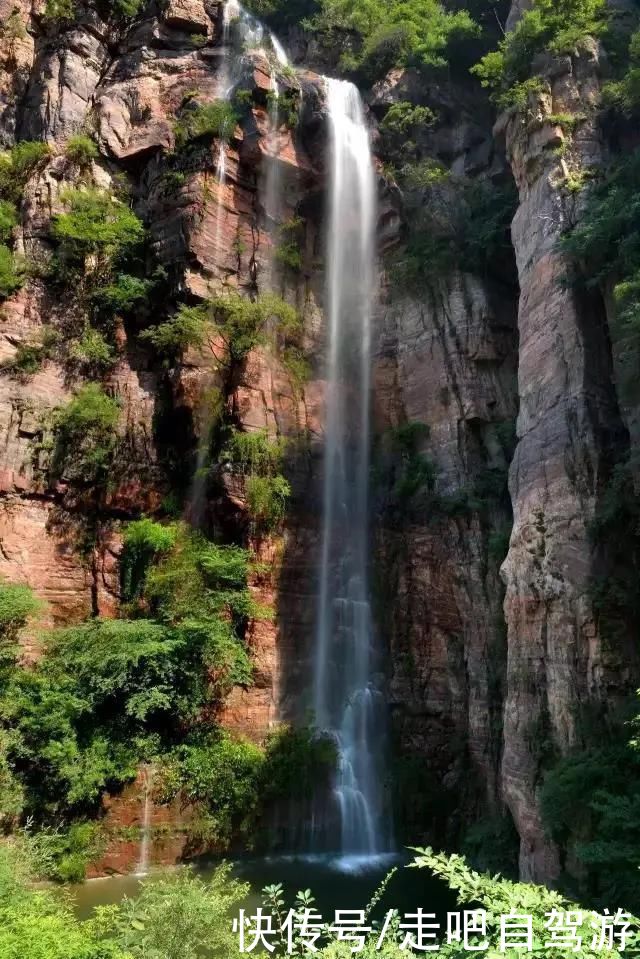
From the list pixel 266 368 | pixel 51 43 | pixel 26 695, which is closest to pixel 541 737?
pixel 26 695

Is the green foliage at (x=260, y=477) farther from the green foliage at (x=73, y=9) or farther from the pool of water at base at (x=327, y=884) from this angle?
the green foliage at (x=73, y=9)

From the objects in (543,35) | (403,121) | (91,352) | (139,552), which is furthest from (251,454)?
(403,121)

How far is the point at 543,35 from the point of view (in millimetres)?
15477

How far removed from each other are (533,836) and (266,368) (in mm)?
12654

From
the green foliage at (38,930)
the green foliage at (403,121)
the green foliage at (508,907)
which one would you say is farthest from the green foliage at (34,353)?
the green foliage at (508,907)

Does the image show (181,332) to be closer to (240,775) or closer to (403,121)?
(240,775)

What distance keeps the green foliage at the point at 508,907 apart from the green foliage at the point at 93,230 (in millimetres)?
18008

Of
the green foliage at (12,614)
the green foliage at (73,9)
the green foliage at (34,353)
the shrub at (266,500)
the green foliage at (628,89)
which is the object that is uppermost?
the green foliage at (73,9)

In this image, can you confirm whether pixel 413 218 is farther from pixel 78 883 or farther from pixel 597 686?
pixel 78 883

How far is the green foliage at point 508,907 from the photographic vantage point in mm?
2938

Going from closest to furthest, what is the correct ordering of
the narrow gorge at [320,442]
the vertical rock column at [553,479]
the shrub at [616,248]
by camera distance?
the vertical rock column at [553,479] → the shrub at [616,248] → the narrow gorge at [320,442]

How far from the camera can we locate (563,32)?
594 inches

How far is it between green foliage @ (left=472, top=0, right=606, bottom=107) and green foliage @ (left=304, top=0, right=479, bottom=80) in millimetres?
7878

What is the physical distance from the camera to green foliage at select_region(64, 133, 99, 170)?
19.0 meters
